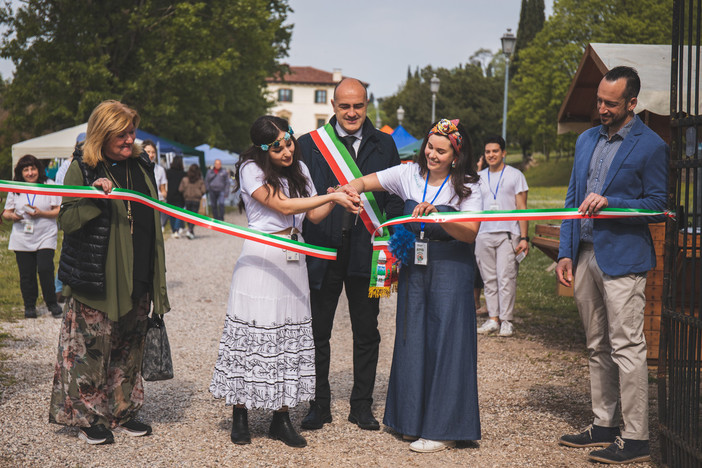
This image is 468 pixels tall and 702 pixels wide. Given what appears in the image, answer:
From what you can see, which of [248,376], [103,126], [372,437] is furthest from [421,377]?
[103,126]

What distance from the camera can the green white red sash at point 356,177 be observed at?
4.93 metres

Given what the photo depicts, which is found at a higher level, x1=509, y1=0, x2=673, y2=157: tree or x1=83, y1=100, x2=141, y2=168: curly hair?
x1=509, y1=0, x2=673, y2=157: tree

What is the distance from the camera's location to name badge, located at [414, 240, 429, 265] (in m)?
4.77

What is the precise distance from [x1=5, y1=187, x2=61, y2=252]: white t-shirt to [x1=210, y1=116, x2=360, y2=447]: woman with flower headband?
5.18 meters

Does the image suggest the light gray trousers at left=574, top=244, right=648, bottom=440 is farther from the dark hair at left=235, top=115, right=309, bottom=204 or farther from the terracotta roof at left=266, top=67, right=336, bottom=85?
the terracotta roof at left=266, top=67, right=336, bottom=85

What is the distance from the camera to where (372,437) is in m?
5.09

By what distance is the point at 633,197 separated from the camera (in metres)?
4.61

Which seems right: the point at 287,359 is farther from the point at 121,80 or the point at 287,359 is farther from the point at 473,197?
the point at 121,80

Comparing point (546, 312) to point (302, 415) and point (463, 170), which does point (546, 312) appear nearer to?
point (302, 415)

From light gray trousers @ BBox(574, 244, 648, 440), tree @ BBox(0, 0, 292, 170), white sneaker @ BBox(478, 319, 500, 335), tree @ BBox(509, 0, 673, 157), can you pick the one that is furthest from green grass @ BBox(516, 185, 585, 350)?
tree @ BBox(509, 0, 673, 157)

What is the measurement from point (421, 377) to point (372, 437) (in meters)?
0.63

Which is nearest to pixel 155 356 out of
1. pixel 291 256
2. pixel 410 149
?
pixel 291 256

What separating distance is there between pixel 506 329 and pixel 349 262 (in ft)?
13.2

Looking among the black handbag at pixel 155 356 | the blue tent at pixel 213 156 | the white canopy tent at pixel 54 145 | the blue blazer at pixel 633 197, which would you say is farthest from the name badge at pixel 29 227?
the blue tent at pixel 213 156
